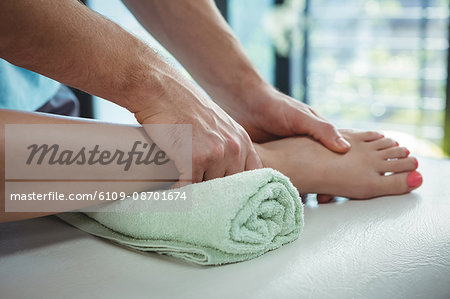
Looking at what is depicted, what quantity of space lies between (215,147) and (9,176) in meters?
0.34

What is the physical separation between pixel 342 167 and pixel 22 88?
32.9 inches

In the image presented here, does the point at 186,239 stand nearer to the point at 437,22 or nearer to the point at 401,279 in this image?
the point at 401,279

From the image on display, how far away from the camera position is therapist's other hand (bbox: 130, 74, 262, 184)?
813 millimetres

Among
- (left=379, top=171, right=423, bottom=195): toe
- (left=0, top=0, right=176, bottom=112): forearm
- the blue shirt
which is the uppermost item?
(left=0, top=0, right=176, bottom=112): forearm

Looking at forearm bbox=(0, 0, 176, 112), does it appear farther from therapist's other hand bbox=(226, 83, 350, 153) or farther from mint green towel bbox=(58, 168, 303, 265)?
therapist's other hand bbox=(226, 83, 350, 153)

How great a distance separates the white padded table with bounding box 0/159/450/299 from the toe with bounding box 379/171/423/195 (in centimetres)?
15

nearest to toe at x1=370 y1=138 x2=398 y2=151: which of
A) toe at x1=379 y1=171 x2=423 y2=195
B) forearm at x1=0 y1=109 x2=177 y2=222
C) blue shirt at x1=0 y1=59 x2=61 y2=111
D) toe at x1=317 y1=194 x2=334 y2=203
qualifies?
toe at x1=379 y1=171 x2=423 y2=195

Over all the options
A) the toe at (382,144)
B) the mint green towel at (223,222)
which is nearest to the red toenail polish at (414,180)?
the toe at (382,144)

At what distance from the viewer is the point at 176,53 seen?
130cm

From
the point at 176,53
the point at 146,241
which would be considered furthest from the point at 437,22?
the point at 146,241

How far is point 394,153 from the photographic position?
1.14 metres

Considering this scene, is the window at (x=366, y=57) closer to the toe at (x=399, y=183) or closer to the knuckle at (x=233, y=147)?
the toe at (x=399, y=183)

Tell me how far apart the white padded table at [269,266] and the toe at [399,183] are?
5.8 inches

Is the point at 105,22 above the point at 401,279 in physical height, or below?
above
